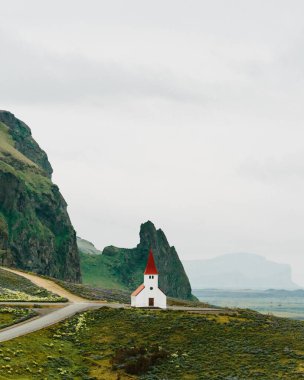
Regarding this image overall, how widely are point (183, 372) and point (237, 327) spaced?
14.5m

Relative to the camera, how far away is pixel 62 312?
245 ft

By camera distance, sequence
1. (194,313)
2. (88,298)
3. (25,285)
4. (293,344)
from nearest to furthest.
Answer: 1. (293,344)
2. (194,313)
3. (88,298)
4. (25,285)

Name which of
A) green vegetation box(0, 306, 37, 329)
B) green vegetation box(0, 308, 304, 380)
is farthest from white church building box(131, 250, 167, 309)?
green vegetation box(0, 306, 37, 329)

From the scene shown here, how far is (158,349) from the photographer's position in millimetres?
58344

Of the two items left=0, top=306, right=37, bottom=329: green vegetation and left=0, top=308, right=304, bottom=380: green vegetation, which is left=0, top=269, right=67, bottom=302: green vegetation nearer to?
left=0, top=306, right=37, bottom=329: green vegetation

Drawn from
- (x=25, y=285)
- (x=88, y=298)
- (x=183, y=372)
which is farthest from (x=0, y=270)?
(x=183, y=372)

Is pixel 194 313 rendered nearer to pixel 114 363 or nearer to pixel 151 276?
pixel 151 276

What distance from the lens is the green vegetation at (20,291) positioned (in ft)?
292

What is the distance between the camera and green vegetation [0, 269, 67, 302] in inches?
3509

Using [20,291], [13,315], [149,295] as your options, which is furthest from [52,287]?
[13,315]

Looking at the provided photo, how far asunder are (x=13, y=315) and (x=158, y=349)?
824 inches

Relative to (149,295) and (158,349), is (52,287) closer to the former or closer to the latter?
(149,295)

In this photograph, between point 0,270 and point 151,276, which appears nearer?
point 151,276

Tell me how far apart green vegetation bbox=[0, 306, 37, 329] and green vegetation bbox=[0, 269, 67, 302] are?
10219mm
